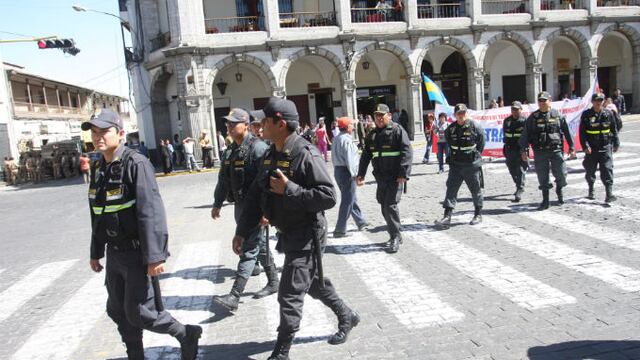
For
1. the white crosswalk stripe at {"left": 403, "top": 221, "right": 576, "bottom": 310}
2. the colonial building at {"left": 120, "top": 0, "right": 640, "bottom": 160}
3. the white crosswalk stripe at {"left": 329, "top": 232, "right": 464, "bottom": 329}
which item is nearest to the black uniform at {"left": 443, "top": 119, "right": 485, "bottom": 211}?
the white crosswalk stripe at {"left": 403, "top": 221, "right": 576, "bottom": 310}

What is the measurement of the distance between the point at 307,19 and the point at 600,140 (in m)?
18.9

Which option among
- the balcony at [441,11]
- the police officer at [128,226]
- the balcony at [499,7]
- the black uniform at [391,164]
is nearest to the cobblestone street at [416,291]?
the black uniform at [391,164]

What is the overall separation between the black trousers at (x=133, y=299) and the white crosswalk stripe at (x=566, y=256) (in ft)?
14.5

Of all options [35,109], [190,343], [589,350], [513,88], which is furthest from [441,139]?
[35,109]

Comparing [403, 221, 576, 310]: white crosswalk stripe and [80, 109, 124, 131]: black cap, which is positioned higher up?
[80, 109, 124, 131]: black cap

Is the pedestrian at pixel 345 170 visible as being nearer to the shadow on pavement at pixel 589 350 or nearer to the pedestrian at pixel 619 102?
the shadow on pavement at pixel 589 350

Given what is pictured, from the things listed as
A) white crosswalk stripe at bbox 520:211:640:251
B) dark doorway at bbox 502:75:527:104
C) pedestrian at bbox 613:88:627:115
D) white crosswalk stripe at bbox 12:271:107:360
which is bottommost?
white crosswalk stripe at bbox 12:271:107:360

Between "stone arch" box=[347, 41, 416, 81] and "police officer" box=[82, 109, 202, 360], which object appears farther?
"stone arch" box=[347, 41, 416, 81]

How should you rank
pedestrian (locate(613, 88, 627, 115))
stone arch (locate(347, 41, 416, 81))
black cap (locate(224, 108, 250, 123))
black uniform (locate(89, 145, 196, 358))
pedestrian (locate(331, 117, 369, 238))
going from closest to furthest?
1. black uniform (locate(89, 145, 196, 358))
2. black cap (locate(224, 108, 250, 123))
3. pedestrian (locate(331, 117, 369, 238))
4. stone arch (locate(347, 41, 416, 81))
5. pedestrian (locate(613, 88, 627, 115))

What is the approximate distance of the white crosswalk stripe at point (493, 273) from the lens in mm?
4906

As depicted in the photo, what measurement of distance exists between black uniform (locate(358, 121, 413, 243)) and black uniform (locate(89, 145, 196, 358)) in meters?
3.92

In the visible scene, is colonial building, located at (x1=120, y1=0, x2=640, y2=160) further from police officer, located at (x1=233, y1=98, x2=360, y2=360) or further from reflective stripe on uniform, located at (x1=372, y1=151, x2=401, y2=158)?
police officer, located at (x1=233, y1=98, x2=360, y2=360)

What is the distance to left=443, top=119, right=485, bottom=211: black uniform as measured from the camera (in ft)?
26.0

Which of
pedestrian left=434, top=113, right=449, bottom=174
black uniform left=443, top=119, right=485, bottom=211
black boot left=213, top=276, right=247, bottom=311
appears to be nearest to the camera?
black boot left=213, top=276, right=247, bottom=311
